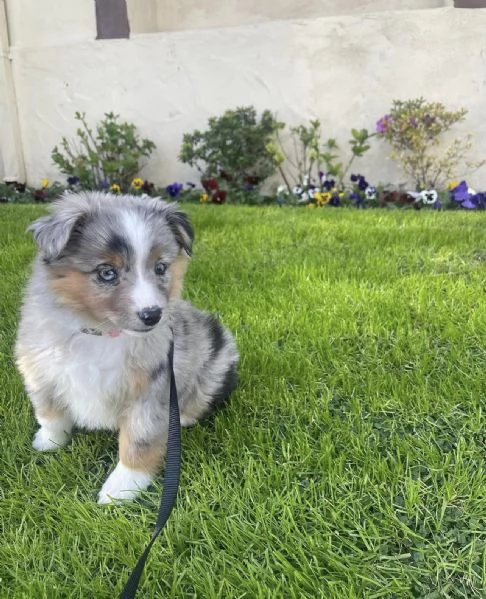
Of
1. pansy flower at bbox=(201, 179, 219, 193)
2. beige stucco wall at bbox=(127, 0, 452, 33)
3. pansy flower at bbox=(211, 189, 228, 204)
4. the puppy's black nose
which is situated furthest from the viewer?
beige stucco wall at bbox=(127, 0, 452, 33)

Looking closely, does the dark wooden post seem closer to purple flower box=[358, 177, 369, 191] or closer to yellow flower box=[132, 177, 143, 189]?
yellow flower box=[132, 177, 143, 189]

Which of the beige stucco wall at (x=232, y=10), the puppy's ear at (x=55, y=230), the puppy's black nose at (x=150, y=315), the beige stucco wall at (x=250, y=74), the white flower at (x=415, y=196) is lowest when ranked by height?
the white flower at (x=415, y=196)

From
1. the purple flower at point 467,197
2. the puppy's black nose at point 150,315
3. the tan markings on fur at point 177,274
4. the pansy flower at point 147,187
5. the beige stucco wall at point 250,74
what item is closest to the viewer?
the puppy's black nose at point 150,315

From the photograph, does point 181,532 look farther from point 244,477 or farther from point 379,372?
point 379,372

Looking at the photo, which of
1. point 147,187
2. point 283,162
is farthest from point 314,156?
point 147,187

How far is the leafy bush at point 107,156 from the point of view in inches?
304

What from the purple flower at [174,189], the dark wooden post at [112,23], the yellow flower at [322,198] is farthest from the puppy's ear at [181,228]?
the dark wooden post at [112,23]

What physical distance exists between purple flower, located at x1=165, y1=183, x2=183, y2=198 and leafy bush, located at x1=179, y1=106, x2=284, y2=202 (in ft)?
1.17

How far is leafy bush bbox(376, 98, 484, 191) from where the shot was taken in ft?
22.8

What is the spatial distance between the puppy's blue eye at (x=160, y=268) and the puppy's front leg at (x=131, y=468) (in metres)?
0.55

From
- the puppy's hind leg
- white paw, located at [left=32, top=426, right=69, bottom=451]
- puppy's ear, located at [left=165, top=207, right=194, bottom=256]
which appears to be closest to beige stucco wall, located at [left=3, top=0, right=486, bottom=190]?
the puppy's hind leg

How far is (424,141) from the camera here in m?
7.04

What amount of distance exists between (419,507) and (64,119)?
7949mm

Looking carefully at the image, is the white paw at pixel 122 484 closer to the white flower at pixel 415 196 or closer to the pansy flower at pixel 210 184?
the pansy flower at pixel 210 184
